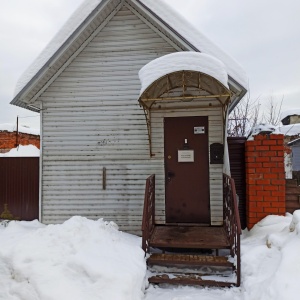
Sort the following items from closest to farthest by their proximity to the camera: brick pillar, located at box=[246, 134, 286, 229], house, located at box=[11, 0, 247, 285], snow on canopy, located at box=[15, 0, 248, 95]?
1. brick pillar, located at box=[246, 134, 286, 229]
2. snow on canopy, located at box=[15, 0, 248, 95]
3. house, located at box=[11, 0, 247, 285]

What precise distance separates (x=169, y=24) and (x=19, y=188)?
4.93m

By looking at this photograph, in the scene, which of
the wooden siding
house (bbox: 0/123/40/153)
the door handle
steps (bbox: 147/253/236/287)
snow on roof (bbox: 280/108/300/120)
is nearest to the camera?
steps (bbox: 147/253/236/287)

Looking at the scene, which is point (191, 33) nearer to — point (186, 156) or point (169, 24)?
point (169, 24)

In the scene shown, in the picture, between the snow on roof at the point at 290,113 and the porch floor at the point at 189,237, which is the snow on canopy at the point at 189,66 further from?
the snow on roof at the point at 290,113

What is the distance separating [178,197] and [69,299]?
3.02 m

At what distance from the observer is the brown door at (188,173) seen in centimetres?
545

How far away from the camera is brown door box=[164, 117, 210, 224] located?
5.45 metres

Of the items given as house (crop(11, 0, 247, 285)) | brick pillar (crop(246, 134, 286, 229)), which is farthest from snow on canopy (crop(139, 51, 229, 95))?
brick pillar (crop(246, 134, 286, 229))

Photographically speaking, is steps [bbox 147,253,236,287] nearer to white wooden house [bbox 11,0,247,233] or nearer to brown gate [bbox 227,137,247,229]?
white wooden house [bbox 11,0,247,233]

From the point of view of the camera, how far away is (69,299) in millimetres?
2891

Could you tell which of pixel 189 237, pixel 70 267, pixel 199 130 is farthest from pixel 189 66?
pixel 70 267

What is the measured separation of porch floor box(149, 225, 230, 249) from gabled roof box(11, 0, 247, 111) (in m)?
2.62

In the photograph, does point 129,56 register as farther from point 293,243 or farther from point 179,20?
point 293,243

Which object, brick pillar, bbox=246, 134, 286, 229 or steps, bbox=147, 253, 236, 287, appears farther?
brick pillar, bbox=246, 134, 286, 229
